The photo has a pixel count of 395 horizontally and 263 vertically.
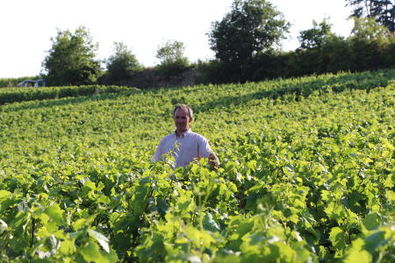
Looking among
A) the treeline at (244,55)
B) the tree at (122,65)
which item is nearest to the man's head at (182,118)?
the treeline at (244,55)

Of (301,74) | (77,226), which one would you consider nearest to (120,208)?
(77,226)

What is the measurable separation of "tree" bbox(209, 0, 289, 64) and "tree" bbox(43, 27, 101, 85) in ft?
66.6

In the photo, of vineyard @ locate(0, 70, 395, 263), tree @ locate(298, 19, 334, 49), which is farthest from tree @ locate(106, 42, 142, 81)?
vineyard @ locate(0, 70, 395, 263)

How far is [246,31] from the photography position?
168 ft

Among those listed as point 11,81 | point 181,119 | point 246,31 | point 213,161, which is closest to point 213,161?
point 213,161

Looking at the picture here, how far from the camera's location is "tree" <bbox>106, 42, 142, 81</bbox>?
203 ft

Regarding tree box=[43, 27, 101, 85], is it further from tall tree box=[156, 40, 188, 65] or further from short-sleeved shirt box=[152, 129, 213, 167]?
short-sleeved shirt box=[152, 129, 213, 167]

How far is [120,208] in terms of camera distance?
11.4 ft

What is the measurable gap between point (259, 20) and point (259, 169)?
49791mm

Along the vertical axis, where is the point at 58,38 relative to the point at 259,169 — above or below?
above

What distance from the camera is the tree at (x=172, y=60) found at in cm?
5666

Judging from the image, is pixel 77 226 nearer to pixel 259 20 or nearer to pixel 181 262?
pixel 181 262

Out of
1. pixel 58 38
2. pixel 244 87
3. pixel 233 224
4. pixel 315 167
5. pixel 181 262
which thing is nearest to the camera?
pixel 181 262

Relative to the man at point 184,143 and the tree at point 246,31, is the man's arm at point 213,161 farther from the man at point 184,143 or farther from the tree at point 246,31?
the tree at point 246,31
